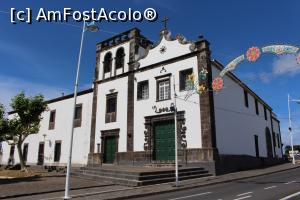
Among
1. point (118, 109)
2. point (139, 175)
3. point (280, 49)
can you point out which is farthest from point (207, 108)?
point (118, 109)

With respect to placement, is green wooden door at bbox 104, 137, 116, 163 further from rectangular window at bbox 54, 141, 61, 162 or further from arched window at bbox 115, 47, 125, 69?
rectangular window at bbox 54, 141, 61, 162

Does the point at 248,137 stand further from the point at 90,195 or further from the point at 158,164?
the point at 90,195

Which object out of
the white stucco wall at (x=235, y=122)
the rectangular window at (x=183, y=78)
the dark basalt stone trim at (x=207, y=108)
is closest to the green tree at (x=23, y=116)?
the rectangular window at (x=183, y=78)

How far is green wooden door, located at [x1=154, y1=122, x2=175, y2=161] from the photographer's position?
22183 millimetres

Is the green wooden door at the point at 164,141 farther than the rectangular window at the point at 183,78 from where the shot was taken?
No

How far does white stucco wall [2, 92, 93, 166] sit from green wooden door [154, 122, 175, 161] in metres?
8.38

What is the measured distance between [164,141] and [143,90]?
195 inches

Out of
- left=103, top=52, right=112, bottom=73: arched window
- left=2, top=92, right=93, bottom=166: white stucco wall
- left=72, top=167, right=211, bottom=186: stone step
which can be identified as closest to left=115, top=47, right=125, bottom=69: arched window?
left=103, top=52, right=112, bottom=73: arched window

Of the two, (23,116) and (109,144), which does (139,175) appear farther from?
(23,116)

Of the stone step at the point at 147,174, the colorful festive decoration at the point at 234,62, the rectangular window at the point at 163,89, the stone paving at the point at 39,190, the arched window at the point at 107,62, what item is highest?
the arched window at the point at 107,62

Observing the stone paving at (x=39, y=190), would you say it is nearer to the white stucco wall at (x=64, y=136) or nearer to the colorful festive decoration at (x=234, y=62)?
the colorful festive decoration at (x=234, y=62)

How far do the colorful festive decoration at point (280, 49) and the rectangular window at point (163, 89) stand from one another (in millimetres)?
10208

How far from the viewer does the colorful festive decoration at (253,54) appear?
1408 cm

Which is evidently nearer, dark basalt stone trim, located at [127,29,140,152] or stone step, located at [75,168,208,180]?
stone step, located at [75,168,208,180]
